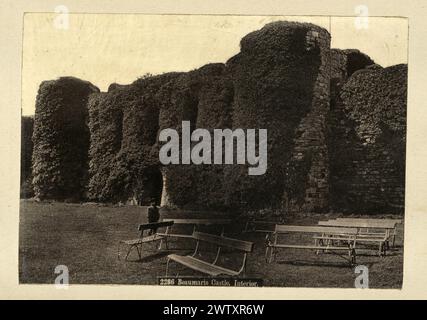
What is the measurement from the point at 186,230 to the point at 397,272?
315 cm

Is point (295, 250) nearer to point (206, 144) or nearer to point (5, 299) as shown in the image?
point (206, 144)

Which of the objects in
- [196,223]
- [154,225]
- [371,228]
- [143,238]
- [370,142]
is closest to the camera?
[154,225]

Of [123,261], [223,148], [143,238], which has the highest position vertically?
[223,148]

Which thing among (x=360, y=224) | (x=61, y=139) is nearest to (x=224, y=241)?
(x=360, y=224)

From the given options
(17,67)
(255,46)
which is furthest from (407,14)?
(17,67)

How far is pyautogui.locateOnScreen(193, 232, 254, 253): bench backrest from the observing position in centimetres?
834

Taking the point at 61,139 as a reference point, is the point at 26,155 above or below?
below

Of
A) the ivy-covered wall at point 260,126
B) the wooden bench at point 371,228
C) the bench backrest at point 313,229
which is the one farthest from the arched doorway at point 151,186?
the wooden bench at point 371,228

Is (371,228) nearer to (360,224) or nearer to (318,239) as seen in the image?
(360,224)

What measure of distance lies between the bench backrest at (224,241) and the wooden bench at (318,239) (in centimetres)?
47

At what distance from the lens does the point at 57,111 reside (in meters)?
10.5

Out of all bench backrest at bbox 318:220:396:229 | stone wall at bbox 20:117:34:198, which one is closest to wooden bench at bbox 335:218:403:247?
bench backrest at bbox 318:220:396:229

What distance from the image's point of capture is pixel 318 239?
9.36 metres

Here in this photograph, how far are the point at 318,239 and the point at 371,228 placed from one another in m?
0.87
